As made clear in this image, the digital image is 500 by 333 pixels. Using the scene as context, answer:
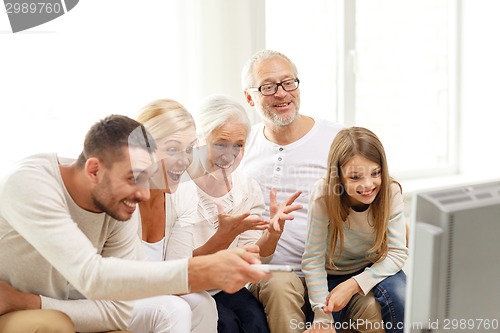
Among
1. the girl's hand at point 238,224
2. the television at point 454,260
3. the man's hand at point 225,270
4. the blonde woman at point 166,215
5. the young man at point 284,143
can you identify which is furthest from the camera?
the young man at point 284,143

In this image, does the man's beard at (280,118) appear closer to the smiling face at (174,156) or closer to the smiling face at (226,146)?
the smiling face at (226,146)

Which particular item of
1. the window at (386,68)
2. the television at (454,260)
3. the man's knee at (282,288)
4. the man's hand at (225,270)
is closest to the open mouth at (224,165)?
the man's knee at (282,288)

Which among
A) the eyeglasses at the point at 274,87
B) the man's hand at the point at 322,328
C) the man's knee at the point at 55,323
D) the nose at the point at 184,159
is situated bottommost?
the man's hand at the point at 322,328

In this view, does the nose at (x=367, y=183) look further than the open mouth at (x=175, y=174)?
Yes

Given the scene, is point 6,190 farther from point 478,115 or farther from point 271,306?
point 478,115

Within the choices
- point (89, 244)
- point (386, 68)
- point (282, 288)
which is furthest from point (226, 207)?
point (386, 68)

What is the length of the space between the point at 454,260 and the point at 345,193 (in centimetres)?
97

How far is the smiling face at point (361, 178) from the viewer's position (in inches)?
81.3

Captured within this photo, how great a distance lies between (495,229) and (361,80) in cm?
265

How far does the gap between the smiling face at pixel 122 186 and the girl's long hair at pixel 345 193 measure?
72 cm

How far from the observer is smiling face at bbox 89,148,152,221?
1542 millimetres

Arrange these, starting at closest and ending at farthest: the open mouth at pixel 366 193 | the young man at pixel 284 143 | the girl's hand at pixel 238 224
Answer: the girl's hand at pixel 238 224 → the open mouth at pixel 366 193 → the young man at pixel 284 143

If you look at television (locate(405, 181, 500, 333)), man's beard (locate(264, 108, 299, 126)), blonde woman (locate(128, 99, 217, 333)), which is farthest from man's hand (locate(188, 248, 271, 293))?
man's beard (locate(264, 108, 299, 126))

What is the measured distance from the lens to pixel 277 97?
7.75 ft
